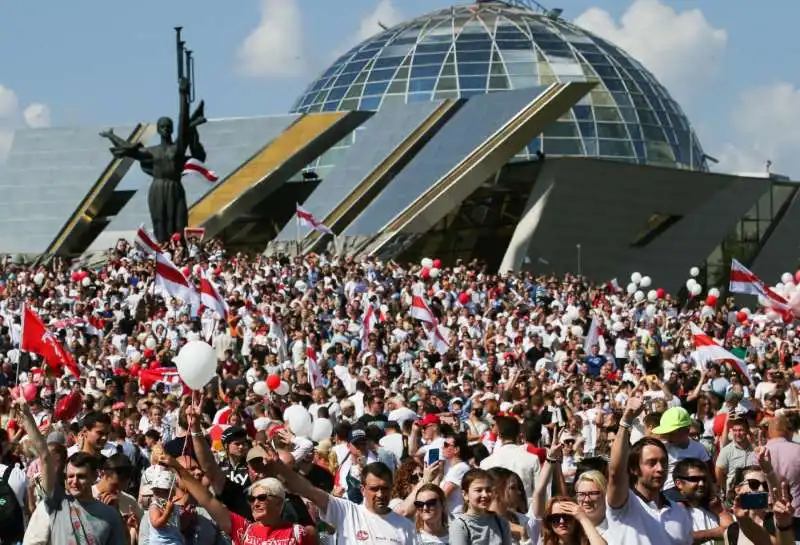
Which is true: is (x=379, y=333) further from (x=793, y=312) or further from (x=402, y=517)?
(x=402, y=517)

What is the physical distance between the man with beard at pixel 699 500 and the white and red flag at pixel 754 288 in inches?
709

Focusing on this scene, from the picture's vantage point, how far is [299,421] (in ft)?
47.0

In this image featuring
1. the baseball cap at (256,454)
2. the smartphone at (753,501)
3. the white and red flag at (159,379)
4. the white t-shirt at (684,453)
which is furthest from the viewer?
the white and red flag at (159,379)

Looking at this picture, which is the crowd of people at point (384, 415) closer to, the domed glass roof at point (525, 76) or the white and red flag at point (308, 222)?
the white and red flag at point (308, 222)

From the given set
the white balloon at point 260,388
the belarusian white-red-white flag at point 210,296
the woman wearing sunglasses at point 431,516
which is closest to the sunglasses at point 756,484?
the woman wearing sunglasses at point 431,516

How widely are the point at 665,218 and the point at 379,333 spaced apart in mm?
24794

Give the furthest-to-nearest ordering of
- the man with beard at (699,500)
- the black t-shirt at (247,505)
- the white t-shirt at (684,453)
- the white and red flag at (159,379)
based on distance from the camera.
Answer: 1. the white and red flag at (159,379)
2. the white t-shirt at (684,453)
3. the man with beard at (699,500)
4. the black t-shirt at (247,505)

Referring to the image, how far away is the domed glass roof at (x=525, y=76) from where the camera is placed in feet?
181

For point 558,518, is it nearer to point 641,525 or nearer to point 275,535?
point 641,525

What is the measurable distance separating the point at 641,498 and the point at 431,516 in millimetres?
1037

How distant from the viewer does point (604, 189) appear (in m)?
47.4

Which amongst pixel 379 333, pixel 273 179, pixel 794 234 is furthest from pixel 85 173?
pixel 379 333

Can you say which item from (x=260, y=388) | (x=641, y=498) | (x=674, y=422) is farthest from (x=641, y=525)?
(x=260, y=388)

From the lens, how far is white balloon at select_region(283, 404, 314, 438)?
14022 millimetres
